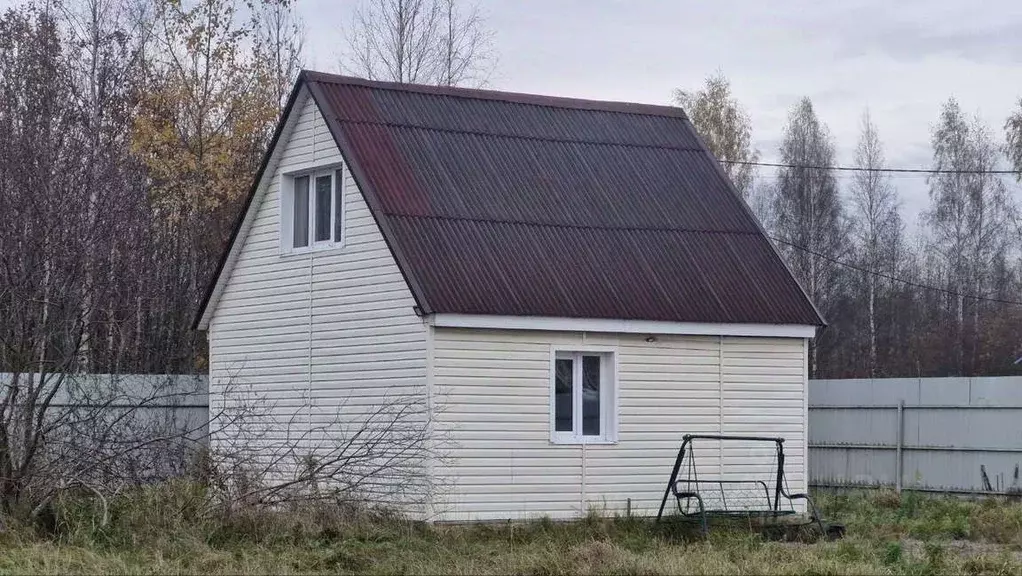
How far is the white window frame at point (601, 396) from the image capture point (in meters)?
19.2

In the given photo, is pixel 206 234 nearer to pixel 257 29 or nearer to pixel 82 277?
pixel 257 29

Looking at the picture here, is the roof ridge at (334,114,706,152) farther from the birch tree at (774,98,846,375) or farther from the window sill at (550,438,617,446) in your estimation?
the birch tree at (774,98,846,375)

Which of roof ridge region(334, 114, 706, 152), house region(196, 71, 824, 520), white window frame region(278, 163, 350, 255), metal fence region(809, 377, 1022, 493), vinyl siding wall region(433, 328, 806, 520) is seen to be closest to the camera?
vinyl siding wall region(433, 328, 806, 520)

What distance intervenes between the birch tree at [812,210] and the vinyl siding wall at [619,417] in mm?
32571

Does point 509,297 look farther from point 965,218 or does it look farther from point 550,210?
point 965,218

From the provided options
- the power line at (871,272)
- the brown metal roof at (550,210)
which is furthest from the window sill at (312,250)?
the power line at (871,272)

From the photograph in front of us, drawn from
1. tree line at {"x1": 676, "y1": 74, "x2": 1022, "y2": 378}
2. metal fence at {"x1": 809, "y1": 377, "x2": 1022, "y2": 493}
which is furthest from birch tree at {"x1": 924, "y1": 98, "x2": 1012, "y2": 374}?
metal fence at {"x1": 809, "y1": 377, "x2": 1022, "y2": 493}

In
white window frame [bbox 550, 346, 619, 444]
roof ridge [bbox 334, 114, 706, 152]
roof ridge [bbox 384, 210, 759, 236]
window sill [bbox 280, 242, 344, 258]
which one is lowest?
white window frame [bbox 550, 346, 619, 444]

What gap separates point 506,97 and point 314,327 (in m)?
4.37

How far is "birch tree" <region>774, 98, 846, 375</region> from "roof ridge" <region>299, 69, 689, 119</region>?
30273mm

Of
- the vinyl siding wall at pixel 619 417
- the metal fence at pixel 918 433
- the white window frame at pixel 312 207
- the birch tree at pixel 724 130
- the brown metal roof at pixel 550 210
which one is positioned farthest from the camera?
the birch tree at pixel 724 130

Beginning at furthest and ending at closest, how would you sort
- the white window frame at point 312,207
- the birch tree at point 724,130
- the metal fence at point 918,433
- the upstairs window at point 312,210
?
the birch tree at point 724,130
the metal fence at point 918,433
the upstairs window at point 312,210
the white window frame at point 312,207

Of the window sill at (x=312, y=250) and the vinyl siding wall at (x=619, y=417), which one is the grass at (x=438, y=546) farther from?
the window sill at (x=312, y=250)

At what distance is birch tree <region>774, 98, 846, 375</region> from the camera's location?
53562mm
